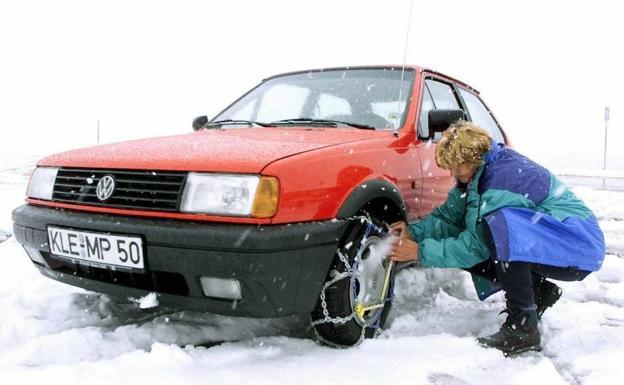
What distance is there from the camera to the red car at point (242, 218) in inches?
82.5

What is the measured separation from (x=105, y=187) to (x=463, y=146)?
5.43 feet

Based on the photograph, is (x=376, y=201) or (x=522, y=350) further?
(x=376, y=201)

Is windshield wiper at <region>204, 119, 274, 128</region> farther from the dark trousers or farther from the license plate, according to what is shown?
the dark trousers

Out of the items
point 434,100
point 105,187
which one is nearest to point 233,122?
point 105,187

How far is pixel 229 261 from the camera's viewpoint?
2037 millimetres

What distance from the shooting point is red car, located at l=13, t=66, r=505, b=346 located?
2.10 m

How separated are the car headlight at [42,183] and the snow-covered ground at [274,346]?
611 millimetres

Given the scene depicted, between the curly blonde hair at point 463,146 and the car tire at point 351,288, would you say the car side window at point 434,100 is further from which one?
the car tire at point 351,288

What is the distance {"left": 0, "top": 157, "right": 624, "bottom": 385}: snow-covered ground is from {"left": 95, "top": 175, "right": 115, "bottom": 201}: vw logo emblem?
624mm

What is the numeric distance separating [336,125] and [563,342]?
1618mm

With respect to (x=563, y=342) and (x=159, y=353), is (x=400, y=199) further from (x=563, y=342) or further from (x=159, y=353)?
(x=159, y=353)

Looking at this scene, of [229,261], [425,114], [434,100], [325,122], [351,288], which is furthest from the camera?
[434,100]

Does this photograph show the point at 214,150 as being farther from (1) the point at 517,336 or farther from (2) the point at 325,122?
(1) the point at 517,336

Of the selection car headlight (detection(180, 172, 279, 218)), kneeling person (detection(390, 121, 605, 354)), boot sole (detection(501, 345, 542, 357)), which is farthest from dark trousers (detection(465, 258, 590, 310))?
car headlight (detection(180, 172, 279, 218))
